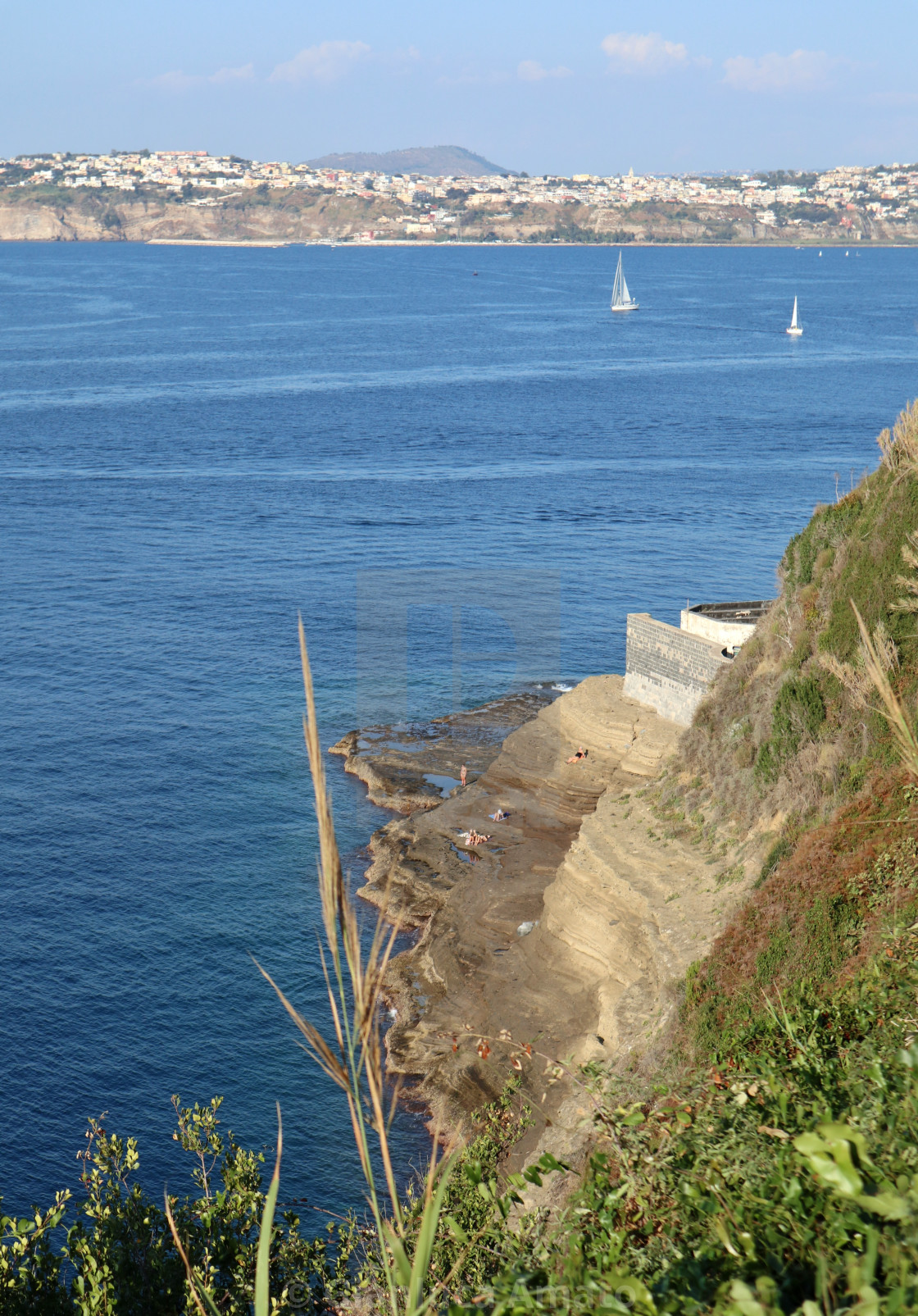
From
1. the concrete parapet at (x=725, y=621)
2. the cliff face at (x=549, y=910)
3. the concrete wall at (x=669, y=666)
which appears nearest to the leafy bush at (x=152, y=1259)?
the cliff face at (x=549, y=910)

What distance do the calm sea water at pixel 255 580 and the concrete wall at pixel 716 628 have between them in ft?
43.3

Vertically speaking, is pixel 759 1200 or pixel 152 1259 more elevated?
pixel 759 1200

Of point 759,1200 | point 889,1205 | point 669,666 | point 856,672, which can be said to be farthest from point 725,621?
point 889,1205

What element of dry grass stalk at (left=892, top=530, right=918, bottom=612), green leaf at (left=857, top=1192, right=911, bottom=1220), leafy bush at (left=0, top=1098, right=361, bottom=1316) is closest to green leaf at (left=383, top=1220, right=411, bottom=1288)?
green leaf at (left=857, top=1192, right=911, bottom=1220)

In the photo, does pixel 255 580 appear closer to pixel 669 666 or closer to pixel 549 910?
pixel 669 666

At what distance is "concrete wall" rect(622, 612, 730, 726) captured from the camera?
31.8m

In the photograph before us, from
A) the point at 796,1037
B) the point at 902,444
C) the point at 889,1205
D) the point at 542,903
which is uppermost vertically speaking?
the point at 902,444

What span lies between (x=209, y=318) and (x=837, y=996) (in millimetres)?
166997

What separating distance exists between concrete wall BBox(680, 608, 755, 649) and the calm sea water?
1321cm

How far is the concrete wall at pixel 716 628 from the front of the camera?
1283 inches

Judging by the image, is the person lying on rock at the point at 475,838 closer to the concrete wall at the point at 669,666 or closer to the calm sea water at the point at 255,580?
the calm sea water at the point at 255,580

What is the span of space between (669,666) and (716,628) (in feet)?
5.93

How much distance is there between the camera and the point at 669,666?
33781 millimetres

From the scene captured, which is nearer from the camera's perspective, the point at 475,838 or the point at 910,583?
the point at 910,583
